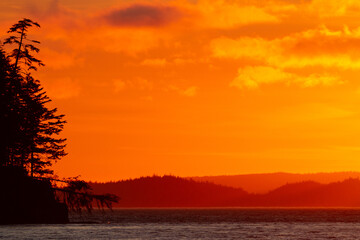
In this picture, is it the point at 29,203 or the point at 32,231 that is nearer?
the point at 32,231

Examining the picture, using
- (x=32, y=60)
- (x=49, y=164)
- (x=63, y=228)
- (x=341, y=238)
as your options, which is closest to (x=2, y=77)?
(x=32, y=60)

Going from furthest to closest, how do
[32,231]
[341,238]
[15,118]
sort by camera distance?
[341,238], [15,118], [32,231]

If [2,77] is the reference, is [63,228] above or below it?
below

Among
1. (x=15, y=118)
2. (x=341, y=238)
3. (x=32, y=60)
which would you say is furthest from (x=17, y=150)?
(x=341, y=238)

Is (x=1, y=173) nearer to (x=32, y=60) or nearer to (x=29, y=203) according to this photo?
(x=29, y=203)

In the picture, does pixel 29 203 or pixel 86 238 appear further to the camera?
pixel 29 203

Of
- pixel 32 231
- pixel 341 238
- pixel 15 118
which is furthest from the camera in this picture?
pixel 341 238

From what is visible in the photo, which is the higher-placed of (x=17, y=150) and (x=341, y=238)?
(x=17, y=150)

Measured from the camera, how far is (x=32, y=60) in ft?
328

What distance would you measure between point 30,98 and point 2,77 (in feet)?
14.1

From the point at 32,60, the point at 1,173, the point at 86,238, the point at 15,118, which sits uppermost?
the point at 32,60

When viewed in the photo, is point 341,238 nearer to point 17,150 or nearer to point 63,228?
point 63,228

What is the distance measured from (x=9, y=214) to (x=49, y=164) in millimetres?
7802

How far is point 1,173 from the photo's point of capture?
94.4 m
